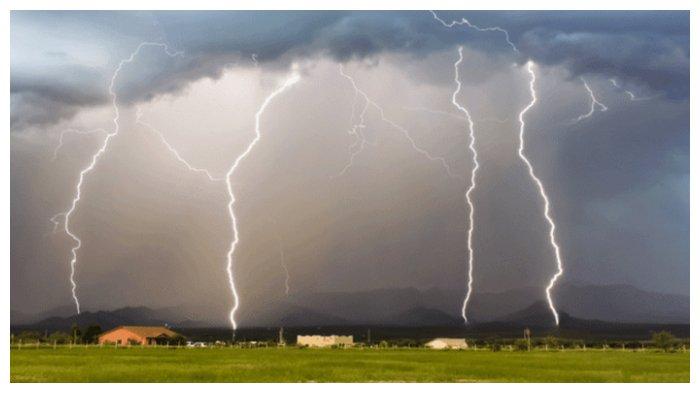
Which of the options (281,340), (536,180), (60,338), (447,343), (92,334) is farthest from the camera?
(447,343)

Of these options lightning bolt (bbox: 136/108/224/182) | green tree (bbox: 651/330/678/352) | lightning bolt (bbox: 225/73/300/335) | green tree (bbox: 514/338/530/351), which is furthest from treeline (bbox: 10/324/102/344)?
green tree (bbox: 651/330/678/352)

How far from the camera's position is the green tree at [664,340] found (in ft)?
63.0

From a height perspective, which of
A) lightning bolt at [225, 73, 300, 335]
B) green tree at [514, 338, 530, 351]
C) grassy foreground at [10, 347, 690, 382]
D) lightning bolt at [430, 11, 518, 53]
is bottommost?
grassy foreground at [10, 347, 690, 382]

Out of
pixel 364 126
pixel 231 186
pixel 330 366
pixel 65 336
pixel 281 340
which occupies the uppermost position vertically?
pixel 364 126

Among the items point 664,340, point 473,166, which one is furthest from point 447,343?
point 473,166

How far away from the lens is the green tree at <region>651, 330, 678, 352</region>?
19.2m

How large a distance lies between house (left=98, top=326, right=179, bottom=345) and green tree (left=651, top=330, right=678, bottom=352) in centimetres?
1214

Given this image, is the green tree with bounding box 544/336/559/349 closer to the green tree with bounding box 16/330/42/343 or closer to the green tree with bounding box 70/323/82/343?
the green tree with bounding box 70/323/82/343

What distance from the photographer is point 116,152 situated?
56.1 feet

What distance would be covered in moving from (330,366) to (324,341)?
22.4 feet

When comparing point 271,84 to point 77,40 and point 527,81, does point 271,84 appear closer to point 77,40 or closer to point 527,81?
point 77,40

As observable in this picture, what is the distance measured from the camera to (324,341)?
22781mm

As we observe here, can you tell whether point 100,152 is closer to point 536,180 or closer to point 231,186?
point 231,186
